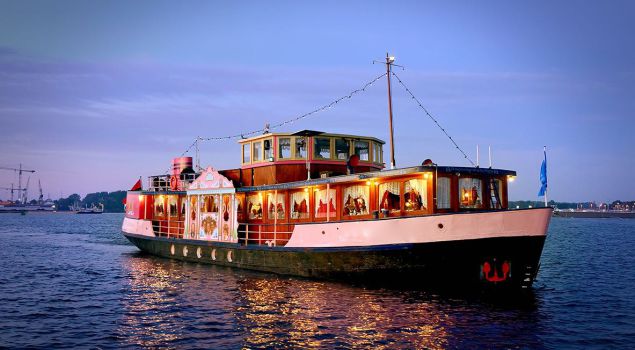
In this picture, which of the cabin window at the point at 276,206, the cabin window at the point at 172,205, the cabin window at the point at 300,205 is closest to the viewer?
the cabin window at the point at 300,205

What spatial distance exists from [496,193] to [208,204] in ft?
47.5

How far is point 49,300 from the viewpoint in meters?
18.8

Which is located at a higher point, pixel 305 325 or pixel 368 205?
pixel 368 205

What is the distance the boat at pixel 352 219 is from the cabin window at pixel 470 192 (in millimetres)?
37

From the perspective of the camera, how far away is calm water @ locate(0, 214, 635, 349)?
1304 cm

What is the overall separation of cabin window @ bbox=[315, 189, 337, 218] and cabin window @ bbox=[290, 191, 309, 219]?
65cm

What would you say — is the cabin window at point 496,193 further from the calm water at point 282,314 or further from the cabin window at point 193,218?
the cabin window at point 193,218

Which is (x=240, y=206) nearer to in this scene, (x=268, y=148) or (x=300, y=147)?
(x=268, y=148)

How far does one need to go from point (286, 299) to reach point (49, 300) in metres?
8.80

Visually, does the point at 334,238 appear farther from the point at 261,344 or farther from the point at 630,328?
the point at 630,328

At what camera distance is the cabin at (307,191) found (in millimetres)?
18312

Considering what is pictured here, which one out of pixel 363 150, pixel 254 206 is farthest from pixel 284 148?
pixel 363 150

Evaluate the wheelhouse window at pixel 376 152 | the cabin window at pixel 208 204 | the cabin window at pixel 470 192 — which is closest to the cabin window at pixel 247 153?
the cabin window at pixel 208 204

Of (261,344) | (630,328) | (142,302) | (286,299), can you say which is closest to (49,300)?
(142,302)
